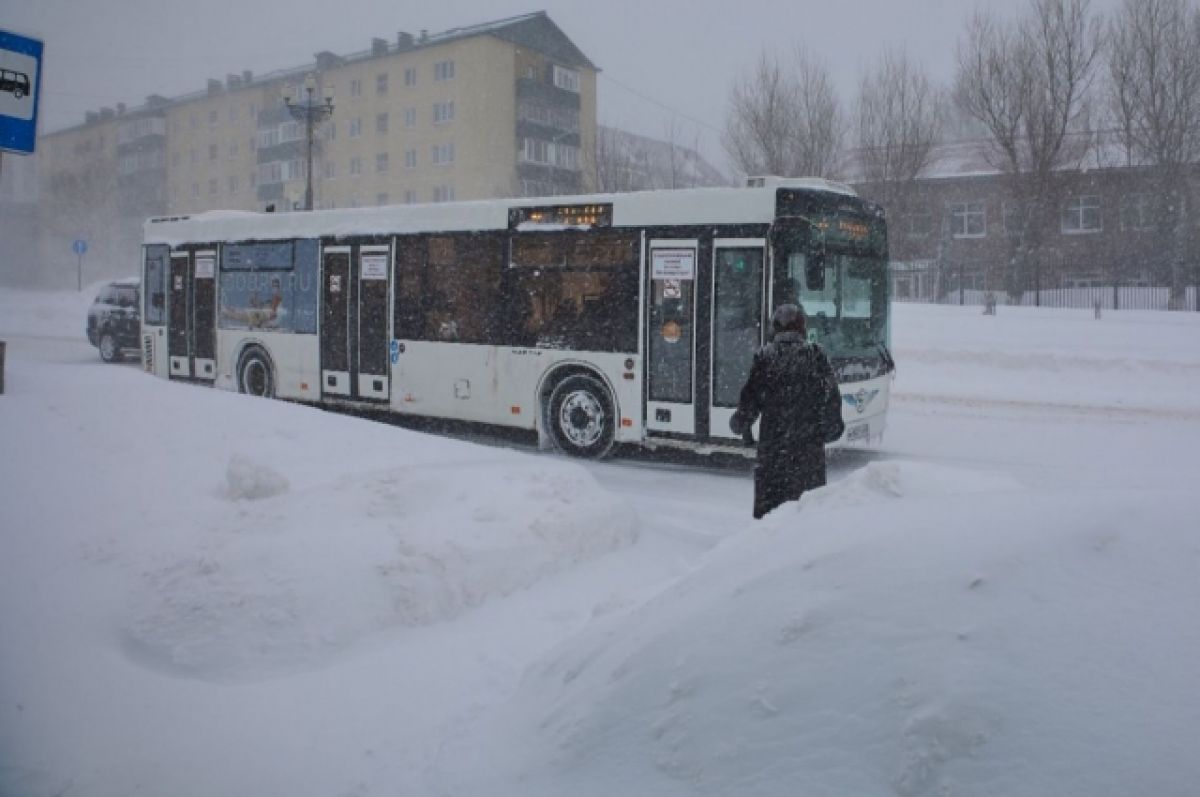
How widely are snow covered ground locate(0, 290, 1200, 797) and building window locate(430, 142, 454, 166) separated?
5408 centimetres

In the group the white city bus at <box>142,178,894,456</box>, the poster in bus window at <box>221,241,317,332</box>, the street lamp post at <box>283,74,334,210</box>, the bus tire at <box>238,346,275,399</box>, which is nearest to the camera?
the white city bus at <box>142,178,894,456</box>

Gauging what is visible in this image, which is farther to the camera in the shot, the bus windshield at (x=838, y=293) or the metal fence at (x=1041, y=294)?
the metal fence at (x=1041, y=294)

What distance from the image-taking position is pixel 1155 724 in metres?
2.31

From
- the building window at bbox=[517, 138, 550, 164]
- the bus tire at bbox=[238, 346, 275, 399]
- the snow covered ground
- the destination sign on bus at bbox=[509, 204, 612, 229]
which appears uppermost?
the building window at bbox=[517, 138, 550, 164]

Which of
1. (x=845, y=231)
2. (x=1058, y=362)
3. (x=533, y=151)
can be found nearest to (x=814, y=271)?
(x=845, y=231)

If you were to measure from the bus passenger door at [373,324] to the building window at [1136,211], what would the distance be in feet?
120

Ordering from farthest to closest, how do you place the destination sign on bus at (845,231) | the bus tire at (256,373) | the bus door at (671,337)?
the bus tire at (256,373)
the bus door at (671,337)
the destination sign on bus at (845,231)

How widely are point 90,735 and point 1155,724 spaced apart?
3.94 metres

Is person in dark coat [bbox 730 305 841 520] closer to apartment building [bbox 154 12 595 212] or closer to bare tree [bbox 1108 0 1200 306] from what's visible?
bare tree [bbox 1108 0 1200 306]

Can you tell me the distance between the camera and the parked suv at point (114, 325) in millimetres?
24344

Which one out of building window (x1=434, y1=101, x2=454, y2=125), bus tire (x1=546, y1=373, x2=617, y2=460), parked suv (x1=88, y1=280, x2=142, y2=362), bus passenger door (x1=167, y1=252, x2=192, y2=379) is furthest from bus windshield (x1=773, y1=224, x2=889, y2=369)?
building window (x1=434, y1=101, x2=454, y2=125)

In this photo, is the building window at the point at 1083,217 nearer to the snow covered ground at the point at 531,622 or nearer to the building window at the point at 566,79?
the building window at the point at 566,79

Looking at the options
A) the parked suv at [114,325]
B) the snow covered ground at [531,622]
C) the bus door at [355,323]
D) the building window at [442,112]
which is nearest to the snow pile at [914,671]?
the snow covered ground at [531,622]

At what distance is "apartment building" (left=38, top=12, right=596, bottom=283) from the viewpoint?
196 ft
